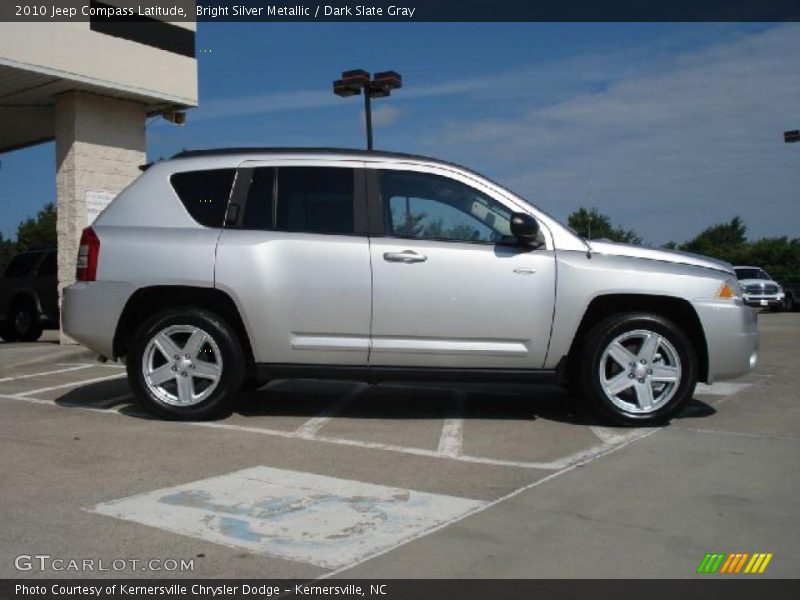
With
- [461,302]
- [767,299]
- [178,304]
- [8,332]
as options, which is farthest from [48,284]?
[767,299]

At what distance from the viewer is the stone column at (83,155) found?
12.0m

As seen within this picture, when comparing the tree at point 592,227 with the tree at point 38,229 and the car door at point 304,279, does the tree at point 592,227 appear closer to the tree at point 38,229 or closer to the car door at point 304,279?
the car door at point 304,279

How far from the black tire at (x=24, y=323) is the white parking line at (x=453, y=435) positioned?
31.6 ft

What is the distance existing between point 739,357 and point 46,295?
37.2 feet

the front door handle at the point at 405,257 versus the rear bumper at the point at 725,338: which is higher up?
the front door handle at the point at 405,257

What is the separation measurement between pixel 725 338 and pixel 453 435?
2082mm

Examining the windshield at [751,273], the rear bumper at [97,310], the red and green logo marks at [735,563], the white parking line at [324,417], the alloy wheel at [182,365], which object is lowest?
the red and green logo marks at [735,563]

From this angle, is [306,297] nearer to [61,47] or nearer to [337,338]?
[337,338]

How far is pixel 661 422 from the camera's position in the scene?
19.8 ft

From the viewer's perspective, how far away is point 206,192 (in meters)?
6.24

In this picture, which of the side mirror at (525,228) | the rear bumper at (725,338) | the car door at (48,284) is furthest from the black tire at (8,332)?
the rear bumper at (725,338)

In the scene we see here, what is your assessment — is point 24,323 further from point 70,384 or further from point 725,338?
point 725,338

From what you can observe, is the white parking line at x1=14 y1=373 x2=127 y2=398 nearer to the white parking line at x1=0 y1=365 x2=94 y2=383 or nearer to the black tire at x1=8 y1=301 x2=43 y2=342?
the white parking line at x1=0 y1=365 x2=94 y2=383
